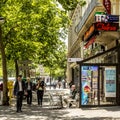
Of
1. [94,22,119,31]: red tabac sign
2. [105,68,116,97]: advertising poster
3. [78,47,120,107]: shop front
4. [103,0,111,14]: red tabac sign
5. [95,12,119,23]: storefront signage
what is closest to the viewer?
[95,12,119,23]: storefront signage

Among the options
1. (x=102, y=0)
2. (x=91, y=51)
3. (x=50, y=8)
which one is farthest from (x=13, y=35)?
(x=91, y=51)

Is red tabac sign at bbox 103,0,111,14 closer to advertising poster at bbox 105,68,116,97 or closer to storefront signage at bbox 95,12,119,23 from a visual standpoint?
storefront signage at bbox 95,12,119,23

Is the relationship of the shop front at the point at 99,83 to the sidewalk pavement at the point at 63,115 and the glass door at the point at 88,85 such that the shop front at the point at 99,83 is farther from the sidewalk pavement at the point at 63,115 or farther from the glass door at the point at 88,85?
the sidewalk pavement at the point at 63,115

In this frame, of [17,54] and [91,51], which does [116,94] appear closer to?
[17,54]

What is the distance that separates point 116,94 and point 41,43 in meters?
13.3

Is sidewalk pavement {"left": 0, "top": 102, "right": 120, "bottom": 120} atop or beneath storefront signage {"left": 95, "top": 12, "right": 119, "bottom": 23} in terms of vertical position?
beneath

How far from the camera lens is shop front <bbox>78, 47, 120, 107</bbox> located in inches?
942

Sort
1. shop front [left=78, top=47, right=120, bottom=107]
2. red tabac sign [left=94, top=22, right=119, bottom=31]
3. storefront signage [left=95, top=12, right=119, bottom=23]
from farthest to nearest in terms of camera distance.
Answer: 1. shop front [left=78, top=47, right=120, bottom=107]
2. red tabac sign [left=94, top=22, right=119, bottom=31]
3. storefront signage [left=95, top=12, right=119, bottom=23]

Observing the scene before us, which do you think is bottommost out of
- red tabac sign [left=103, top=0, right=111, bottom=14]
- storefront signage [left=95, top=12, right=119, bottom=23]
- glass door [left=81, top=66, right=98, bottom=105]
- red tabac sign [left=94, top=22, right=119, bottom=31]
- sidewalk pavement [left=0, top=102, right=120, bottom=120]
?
sidewalk pavement [left=0, top=102, right=120, bottom=120]

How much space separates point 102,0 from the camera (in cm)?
2725

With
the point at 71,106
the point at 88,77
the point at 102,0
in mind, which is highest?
the point at 102,0

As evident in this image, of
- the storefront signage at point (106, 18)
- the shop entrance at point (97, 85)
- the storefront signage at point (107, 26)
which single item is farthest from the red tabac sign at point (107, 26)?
the shop entrance at point (97, 85)

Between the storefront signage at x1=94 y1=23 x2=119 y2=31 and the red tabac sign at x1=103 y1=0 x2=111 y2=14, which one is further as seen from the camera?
the red tabac sign at x1=103 y1=0 x2=111 y2=14

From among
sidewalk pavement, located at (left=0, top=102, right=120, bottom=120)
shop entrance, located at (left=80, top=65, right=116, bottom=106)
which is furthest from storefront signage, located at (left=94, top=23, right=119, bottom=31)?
sidewalk pavement, located at (left=0, top=102, right=120, bottom=120)
